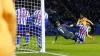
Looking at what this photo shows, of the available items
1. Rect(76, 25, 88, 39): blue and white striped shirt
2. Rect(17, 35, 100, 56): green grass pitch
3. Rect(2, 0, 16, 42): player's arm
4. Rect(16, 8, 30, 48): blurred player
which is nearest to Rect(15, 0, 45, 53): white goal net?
Rect(16, 8, 30, 48): blurred player

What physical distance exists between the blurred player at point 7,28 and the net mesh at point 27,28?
37.4ft

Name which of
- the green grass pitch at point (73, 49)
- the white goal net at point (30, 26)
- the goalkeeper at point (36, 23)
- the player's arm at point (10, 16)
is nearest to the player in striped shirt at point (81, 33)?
the green grass pitch at point (73, 49)

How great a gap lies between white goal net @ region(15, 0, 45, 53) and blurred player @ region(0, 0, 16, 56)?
36.6 feet

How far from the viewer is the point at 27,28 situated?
1438cm

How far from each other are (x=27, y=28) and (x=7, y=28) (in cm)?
1249

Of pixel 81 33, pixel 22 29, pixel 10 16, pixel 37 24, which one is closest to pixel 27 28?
pixel 22 29

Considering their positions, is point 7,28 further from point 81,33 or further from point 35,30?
point 81,33

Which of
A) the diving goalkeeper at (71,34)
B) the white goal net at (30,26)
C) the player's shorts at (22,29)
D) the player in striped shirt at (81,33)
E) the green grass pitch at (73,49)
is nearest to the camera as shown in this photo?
the green grass pitch at (73,49)

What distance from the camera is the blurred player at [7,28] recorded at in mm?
1842

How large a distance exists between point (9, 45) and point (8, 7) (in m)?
0.19

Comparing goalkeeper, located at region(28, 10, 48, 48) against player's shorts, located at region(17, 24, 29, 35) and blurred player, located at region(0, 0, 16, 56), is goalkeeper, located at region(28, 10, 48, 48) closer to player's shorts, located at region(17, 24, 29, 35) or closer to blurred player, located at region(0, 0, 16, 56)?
player's shorts, located at region(17, 24, 29, 35)

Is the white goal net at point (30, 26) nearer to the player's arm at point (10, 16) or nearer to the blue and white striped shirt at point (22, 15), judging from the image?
the blue and white striped shirt at point (22, 15)

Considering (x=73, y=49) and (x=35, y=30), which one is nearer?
(x=35, y=30)

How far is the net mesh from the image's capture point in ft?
44.9
